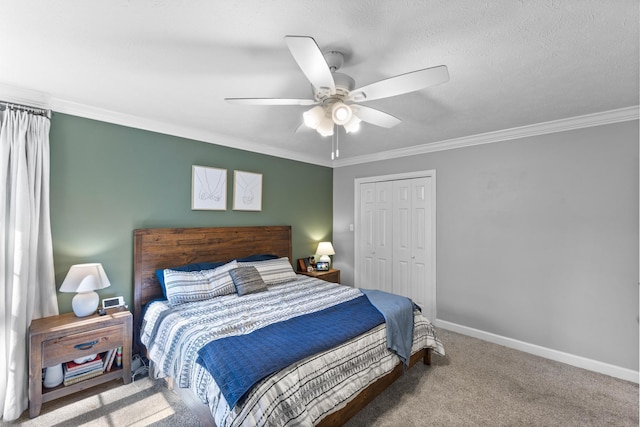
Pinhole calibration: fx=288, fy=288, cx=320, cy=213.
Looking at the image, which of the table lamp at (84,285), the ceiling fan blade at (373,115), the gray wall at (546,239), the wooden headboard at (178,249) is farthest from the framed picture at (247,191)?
the gray wall at (546,239)

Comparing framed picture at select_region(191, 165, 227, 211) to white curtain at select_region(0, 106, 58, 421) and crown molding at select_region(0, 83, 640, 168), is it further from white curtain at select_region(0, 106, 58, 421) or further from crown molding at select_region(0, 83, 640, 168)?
white curtain at select_region(0, 106, 58, 421)

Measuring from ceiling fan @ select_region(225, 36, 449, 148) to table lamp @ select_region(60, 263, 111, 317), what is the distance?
1.88 m

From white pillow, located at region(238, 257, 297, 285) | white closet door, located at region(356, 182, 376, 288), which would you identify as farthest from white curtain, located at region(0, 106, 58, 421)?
white closet door, located at region(356, 182, 376, 288)

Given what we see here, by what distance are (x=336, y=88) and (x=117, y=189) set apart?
7.91 feet

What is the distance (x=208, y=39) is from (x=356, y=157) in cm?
327

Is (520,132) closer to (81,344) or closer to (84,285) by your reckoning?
(84,285)

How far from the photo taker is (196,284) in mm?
2779

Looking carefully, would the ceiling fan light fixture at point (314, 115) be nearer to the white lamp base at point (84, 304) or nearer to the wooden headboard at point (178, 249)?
the wooden headboard at point (178, 249)

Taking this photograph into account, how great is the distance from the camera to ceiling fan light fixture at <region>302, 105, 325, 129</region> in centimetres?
182

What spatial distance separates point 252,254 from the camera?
380cm

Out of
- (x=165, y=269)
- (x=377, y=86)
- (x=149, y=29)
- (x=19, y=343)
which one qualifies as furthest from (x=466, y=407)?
(x=19, y=343)

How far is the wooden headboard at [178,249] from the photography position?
286 centimetres

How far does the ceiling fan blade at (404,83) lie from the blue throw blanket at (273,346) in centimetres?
158

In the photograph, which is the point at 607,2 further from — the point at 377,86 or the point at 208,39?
the point at 208,39
